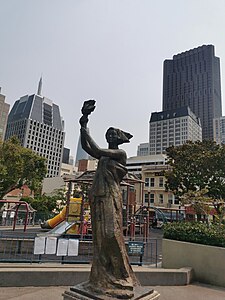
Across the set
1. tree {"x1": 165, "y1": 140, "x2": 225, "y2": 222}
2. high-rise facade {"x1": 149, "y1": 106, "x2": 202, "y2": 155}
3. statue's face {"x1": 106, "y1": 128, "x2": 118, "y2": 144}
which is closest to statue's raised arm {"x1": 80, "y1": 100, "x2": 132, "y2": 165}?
statue's face {"x1": 106, "y1": 128, "x2": 118, "y2": 144}

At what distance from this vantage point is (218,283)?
7.32 metres

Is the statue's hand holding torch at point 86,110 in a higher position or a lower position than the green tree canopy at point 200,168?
lower

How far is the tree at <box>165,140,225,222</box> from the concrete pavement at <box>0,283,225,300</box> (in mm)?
17041

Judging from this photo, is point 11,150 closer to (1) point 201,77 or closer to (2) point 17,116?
(2) point 17,116

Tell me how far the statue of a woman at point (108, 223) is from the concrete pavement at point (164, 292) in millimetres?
2107

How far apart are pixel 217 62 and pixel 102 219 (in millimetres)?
167089

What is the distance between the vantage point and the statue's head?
4910 mm

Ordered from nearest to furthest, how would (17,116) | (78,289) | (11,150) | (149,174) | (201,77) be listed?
(78,289) < (11,150) < (149,174) < (17,116) < (201,77)

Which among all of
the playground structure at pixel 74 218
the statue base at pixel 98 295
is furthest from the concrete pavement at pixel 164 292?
the playground structure at pixel 74 218

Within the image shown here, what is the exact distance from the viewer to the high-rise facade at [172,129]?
11288 cm

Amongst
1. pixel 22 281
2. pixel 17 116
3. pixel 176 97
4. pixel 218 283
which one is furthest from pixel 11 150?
pixel 176 97

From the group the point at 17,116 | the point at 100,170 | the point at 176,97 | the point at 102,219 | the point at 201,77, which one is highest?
the point at 201,77

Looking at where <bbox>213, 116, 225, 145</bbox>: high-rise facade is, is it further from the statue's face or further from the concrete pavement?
the statue's face

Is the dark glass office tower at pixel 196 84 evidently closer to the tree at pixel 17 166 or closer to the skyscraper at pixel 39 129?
the skyscraper at pixel 39 129
